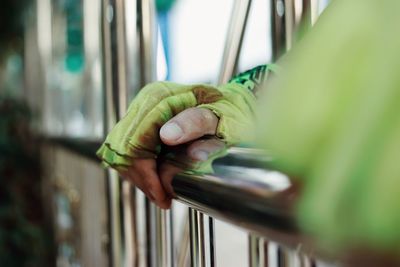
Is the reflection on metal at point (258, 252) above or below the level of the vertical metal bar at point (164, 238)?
above

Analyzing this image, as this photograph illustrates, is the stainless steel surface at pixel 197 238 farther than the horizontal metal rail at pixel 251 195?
Yes

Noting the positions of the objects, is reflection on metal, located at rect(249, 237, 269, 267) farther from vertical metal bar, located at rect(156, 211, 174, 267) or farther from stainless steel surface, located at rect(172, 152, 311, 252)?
vertical metal bar, located at rect(156, 211, 174, 267)

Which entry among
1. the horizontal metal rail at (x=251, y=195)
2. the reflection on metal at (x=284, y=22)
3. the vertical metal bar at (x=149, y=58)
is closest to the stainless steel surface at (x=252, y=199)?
the horizontal metal rail at (x=251, y=195)

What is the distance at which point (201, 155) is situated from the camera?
29 centimetres

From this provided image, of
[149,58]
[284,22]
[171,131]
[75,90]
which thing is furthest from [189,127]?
[75,90]

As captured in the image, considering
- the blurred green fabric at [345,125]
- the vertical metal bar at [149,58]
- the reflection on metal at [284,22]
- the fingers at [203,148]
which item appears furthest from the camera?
the vertical metal bar at [149,58]

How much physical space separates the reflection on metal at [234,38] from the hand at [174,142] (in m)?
0.13

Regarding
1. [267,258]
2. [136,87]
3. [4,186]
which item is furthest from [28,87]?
[267,258]

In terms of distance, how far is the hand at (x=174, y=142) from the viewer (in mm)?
319

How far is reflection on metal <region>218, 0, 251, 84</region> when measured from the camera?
0.48 meters

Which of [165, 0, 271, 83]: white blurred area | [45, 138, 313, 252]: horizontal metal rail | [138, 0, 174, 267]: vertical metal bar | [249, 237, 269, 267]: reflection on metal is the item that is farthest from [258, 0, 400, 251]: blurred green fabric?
[138, 0, 174, 267]: vertical metal bar

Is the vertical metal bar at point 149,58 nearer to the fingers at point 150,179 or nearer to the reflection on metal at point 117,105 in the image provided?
the reflection on metal at point 117,105

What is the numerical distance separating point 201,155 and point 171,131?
0.05m

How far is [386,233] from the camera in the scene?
0.16m
